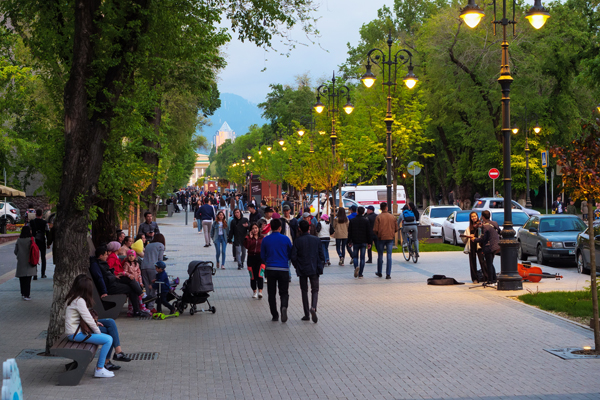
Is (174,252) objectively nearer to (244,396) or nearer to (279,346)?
(279,346)

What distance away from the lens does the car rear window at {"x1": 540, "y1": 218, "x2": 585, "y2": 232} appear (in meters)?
22.0

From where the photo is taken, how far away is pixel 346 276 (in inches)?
768

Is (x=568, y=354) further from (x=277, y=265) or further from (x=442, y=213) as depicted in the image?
(x=442, y=213)

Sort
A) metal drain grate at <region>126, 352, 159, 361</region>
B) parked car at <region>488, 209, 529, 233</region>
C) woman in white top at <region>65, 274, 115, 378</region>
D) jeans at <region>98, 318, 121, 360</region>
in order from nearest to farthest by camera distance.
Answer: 1. woman in white top at <region>65, 274, 115, 378</region>
2. jeans at <region>98, 318, 121, 360</region>
3. metal drain grate at <region>126, 352, 159, 361</region>
4. parked car at <region>488, 209, 529, 233</region>

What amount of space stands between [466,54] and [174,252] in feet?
86.5

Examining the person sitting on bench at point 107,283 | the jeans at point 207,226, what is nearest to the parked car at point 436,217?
the jeans at point 207,226

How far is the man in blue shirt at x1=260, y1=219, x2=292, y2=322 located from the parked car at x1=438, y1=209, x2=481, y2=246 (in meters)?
17.8

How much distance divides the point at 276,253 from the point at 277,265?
20 centimetres

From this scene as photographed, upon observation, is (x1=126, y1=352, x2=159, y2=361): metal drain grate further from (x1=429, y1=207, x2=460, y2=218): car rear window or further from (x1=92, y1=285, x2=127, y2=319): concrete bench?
(x1=429, y1=207, x2=460, y2=218): car rear window

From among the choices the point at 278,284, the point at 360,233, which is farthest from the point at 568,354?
the point at 360,233

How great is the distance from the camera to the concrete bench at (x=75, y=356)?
8391mm

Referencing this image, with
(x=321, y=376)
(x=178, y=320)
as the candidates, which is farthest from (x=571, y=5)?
(x=321, y=376)

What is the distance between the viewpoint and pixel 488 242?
1683 centimetres

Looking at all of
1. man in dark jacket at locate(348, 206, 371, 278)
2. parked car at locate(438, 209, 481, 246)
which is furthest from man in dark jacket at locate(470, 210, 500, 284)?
parked car at locate(438, 209, 481, 246)
